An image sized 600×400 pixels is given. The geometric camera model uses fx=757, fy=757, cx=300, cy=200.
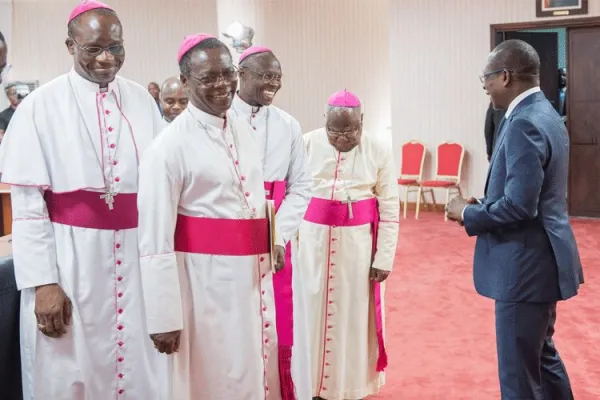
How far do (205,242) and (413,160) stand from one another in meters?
8.67

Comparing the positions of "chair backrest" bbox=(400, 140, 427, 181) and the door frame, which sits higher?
the door frame

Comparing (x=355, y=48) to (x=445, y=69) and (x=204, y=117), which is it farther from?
(x=204, y=117)

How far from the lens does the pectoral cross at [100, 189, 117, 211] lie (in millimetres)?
2779

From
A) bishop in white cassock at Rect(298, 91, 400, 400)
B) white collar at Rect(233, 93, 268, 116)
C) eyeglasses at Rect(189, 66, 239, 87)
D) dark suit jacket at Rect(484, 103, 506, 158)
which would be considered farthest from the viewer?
dark suit jacket at Rect(484, 103, 506, 158)

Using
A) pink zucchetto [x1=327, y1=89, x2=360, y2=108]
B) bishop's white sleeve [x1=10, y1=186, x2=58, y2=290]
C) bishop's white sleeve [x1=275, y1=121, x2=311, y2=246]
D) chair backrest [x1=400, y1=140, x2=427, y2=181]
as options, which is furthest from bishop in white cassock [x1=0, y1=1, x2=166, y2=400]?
chair backrest [x1=400, y1=140, x2=427, y2=181]

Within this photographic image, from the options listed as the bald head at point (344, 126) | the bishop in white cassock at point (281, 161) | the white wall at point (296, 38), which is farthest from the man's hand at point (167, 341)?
the white wall at point (296, 38)

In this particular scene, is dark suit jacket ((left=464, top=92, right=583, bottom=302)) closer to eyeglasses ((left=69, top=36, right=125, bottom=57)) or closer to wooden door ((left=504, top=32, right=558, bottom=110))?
eyeglasses ((left=69, top=36, right=125, bottom=57))

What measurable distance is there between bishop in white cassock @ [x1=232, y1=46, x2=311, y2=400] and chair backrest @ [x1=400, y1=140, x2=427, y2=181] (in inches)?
297

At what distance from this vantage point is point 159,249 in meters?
2.45

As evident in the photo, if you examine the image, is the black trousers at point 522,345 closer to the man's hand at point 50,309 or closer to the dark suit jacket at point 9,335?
the man's hand at point 50,309

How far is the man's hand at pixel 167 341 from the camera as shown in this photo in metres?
2.47

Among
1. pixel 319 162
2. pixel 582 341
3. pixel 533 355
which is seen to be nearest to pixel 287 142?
pixel 319 162

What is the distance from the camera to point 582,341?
5.01 metres

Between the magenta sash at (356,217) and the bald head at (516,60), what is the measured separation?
3.90 ft
